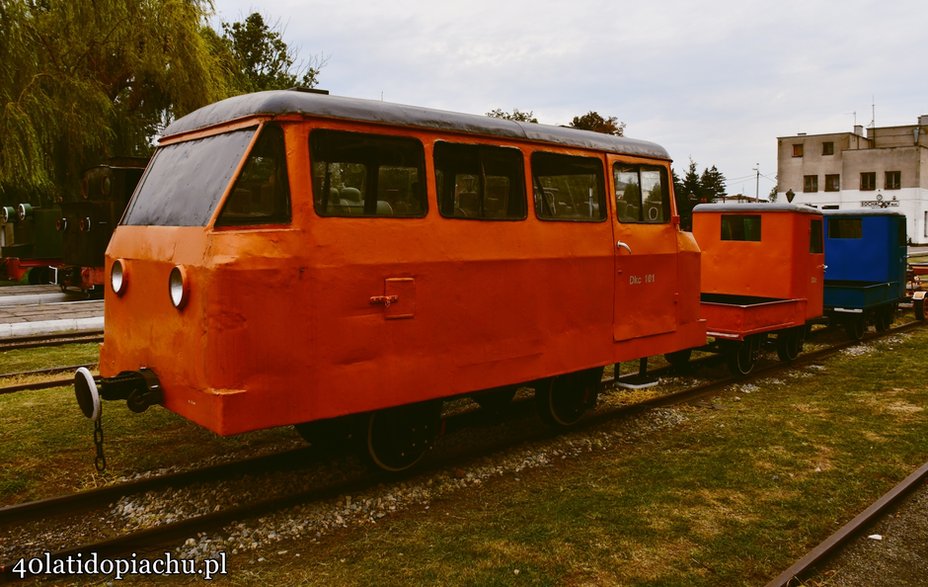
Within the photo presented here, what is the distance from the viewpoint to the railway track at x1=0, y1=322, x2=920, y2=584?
16.1ft

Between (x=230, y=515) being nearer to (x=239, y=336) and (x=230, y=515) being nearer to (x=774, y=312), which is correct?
(x=239, y=336)

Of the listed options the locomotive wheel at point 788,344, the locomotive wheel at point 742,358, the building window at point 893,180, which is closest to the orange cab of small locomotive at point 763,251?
the locomotive wheel at point 788,344

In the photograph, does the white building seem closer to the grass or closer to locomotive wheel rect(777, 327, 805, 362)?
locomotive wheel rect(777, 327, 805, 362)

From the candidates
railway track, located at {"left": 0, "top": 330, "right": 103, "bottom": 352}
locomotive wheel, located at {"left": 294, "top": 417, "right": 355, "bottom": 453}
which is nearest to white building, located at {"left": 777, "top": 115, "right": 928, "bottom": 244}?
railway track, located at {"left": 0, "top": 330, "right": 103, "bottom": 352}

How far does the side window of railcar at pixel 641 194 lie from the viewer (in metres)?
7.69

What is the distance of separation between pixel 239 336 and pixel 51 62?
1782 centimetres

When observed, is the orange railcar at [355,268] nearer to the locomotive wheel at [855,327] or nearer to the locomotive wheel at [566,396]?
the locomotive wheel at [566,396]

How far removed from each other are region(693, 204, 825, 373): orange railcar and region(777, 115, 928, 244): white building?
169 feet

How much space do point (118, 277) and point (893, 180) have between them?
228 feet

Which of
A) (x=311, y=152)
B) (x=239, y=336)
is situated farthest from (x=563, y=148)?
(x=239, y=336)

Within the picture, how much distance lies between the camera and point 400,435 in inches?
241

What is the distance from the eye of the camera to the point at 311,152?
5.13m

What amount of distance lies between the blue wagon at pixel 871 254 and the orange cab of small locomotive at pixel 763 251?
10.4ft

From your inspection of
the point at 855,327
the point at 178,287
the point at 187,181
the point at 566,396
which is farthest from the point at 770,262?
the point at 178,287
